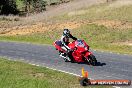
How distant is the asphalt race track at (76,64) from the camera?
1747 centimetres

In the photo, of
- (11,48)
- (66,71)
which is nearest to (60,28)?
(11,48)

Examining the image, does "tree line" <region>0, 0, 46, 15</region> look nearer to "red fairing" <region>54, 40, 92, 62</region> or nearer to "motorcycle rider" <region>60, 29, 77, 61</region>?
"motorcycle rider" <region>60, 29, 77, 61</region>

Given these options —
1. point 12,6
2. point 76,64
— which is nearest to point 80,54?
point 76,64

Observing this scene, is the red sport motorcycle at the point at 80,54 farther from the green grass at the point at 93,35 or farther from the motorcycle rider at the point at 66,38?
the green grass at the point at 93,35

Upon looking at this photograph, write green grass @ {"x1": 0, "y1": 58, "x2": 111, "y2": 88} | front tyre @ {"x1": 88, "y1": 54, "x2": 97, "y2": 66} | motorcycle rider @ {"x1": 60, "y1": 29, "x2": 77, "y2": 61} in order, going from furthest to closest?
motorcycle rider @ {"x1": 60, "y1": 29, "x2": 77, "y2": 61} < front tyre @ {"x1": 88, "y1": 54, "x2": 97, "y2": 66} < green grass @ {"x1": 0, "y1": 58, "x2": 111, "y2": 88}

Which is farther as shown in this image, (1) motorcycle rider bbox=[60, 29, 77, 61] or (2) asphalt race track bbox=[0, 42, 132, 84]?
(1) motorcycle rider bbox=[60, 29, 77, 61]

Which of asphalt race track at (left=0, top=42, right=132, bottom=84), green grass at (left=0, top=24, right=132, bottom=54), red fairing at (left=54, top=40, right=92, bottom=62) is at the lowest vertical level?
green grass at (left=0, top=24, right=132, bottom=54)

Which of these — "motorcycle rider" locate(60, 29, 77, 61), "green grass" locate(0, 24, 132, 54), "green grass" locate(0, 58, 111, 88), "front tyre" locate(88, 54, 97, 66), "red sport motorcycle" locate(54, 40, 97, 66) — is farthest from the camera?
"green grass" locate(0, 24, 132, 54)

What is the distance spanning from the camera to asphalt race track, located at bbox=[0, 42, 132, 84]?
57.3 ft

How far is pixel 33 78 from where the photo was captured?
1539 cm

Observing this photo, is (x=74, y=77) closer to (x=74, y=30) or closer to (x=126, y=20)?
(x=74, y=30)

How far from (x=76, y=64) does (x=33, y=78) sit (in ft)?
19.0

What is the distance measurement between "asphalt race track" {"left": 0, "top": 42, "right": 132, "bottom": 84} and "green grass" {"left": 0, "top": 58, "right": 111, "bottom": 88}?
5.87 feet

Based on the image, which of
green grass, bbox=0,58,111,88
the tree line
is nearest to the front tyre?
green grass, bbox=0,58,111,88
